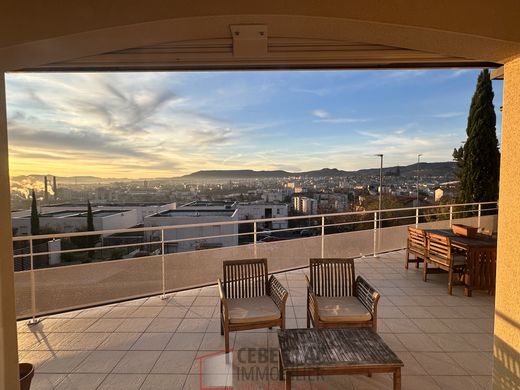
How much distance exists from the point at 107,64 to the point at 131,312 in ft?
9.18

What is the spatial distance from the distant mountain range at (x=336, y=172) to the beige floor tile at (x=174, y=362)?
21.0 feet

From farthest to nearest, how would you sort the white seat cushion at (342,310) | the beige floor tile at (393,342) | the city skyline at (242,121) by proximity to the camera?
the city skyline at (242,121), the beige floor tile at (393,342), the white seat cushion at (342,310)

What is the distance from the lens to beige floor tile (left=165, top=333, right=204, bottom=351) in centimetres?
266

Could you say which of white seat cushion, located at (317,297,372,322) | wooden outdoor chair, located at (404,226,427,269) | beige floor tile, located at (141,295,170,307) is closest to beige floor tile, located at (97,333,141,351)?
beige floor tile, located at (141,295,170,307)

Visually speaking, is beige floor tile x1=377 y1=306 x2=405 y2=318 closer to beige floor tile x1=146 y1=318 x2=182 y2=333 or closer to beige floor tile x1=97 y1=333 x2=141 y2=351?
beige floor tile x1=146 y1=318 x2=182 y2=333

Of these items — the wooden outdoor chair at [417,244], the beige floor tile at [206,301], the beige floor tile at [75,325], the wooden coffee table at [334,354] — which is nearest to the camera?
the wooden coffee table at [334,354]

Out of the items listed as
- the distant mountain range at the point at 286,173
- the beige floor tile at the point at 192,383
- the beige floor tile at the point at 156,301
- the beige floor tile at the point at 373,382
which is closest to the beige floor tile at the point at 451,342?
the beige floor tile at the point at 373,382

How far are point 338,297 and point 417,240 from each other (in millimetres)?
2722

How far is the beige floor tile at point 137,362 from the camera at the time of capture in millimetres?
2357

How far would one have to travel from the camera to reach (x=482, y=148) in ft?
36.1

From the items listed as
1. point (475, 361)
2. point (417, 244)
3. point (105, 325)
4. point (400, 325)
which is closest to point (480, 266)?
point (417, 244)

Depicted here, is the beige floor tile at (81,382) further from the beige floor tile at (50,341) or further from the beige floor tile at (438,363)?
the beige floor tile at (438,363)

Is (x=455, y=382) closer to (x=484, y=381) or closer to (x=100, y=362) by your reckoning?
(x=484, y=381)

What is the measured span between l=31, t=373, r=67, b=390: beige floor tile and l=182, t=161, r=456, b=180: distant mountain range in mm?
6604
